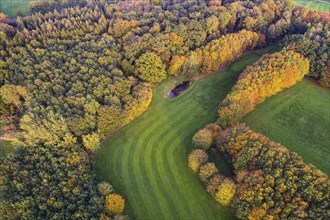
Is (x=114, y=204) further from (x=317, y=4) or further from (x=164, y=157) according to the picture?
(x=317, y=4)

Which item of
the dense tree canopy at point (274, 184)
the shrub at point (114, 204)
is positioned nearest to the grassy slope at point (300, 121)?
the dense tree canopy at point (274, 184)

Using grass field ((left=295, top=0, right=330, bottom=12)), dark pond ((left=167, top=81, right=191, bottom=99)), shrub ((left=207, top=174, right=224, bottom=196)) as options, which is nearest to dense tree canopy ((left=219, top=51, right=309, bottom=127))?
dark pond ((left=167, top=81, right=191, bottom=99))

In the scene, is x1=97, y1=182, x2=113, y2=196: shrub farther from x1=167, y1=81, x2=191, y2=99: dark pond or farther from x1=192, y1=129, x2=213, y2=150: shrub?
x1=167, y1=81, x2=191, y2=99: dark pond

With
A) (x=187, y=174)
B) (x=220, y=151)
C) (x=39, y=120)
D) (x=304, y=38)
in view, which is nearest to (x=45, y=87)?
(x=39, y=120)

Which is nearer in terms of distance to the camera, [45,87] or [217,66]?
[45,87]

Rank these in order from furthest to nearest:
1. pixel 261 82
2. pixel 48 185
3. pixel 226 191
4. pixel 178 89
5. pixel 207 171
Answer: pixel 178 89 < pixel 261 82 < pixel 207 171 < pixel 226 191 < pixel 48 185

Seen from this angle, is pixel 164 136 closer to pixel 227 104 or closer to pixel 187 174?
pixel 187 174

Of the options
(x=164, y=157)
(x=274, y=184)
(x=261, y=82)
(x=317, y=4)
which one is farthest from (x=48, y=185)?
(x=317, y=4)
